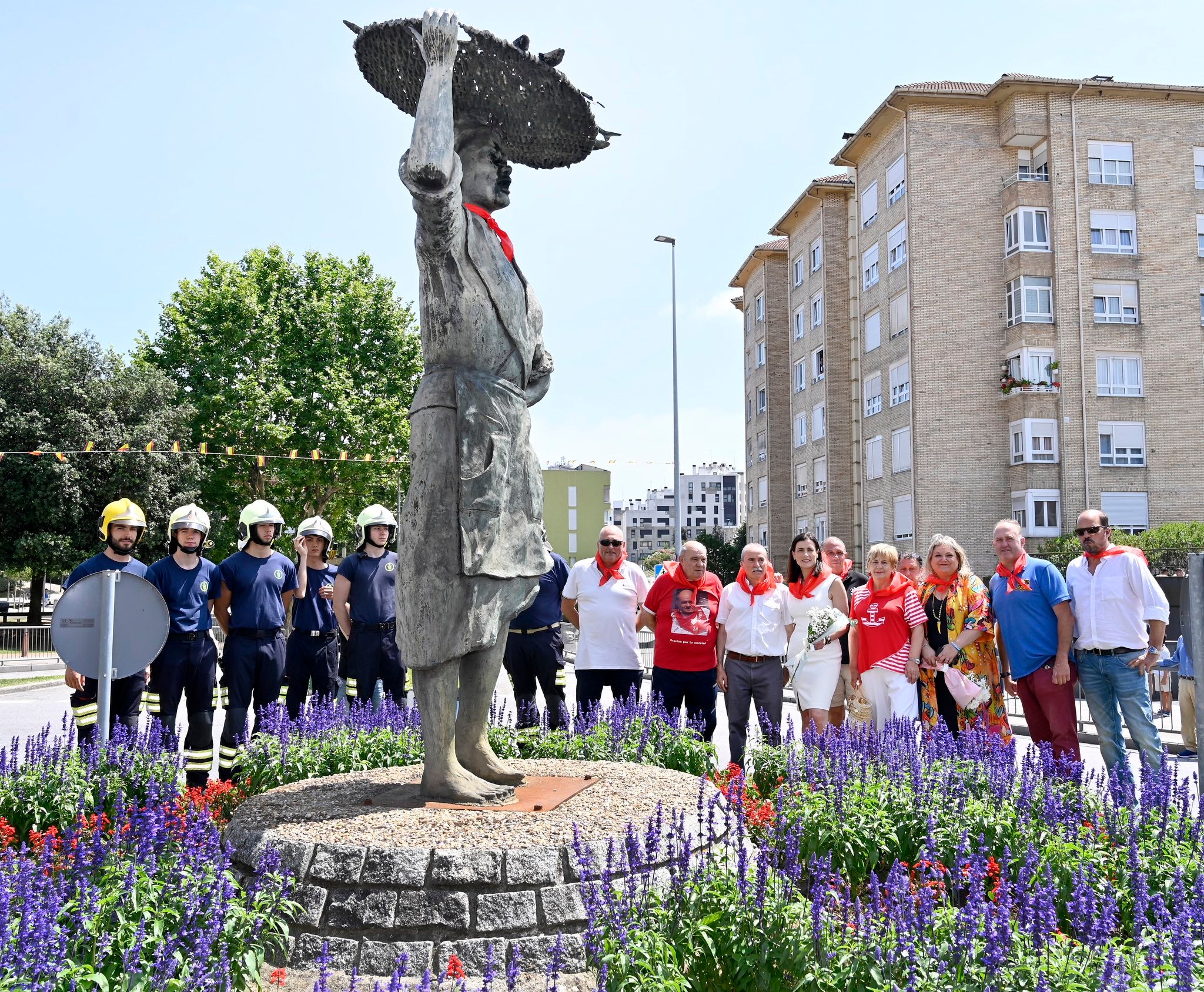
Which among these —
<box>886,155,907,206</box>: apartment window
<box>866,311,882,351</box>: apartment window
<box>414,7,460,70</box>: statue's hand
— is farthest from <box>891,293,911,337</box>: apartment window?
→ <box>414,7,460,70</box>: statue's hand

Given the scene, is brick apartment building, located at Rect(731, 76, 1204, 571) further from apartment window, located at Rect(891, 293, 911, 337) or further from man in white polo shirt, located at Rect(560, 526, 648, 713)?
man in white polo shirt, located at Rect(560, 526, 648, 713)

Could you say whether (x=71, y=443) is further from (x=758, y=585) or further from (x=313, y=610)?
(x=758, y=585)

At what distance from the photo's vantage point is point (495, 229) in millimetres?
5395

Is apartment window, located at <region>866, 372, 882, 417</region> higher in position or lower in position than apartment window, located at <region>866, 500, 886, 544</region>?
higher

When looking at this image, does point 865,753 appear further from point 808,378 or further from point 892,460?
point 808,378

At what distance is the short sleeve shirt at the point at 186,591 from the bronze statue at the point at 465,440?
10.3 feet

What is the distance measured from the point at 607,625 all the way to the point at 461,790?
3602 mm

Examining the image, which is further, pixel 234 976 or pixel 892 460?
pixel 892 460

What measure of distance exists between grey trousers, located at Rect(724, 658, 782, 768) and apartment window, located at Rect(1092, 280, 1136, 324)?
33680mm

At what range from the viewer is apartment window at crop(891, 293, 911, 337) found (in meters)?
37.6

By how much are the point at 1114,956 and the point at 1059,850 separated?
1.52 metres

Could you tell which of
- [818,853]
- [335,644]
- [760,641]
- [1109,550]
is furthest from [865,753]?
[335,644]

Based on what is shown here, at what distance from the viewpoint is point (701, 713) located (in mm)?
8258

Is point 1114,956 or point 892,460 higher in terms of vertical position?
point 892,460
